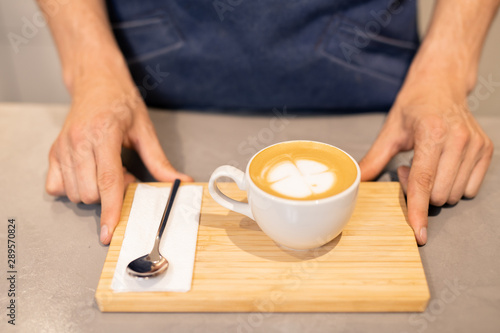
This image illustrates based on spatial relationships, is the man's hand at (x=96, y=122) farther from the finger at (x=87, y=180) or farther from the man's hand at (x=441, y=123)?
the man's hand at (x=441, y=123)

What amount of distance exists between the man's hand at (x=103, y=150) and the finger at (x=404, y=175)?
0.46 m

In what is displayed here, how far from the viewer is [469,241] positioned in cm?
86

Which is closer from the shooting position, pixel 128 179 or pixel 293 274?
pixel 293 274

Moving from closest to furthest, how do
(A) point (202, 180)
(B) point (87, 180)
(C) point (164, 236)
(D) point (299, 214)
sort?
(D) point (299, 214) < (C) point (164, 236) < (B) point (87, 180) < (A) point (202, 180)

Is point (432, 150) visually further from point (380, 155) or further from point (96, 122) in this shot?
point (96, 122)

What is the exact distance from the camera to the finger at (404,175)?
966 millimetres

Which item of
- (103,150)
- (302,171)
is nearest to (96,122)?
(103,150)

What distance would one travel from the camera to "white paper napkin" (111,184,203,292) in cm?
74

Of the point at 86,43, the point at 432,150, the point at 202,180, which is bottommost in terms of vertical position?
the point at 202,180

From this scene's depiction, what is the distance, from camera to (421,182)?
2.95ft

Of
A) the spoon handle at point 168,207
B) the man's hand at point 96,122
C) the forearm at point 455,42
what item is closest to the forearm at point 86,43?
the man's hand at point 96,122

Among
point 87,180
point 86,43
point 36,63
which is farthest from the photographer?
point 36,63

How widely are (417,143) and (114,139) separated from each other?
2.12 ft

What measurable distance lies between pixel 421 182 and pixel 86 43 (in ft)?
2.92
